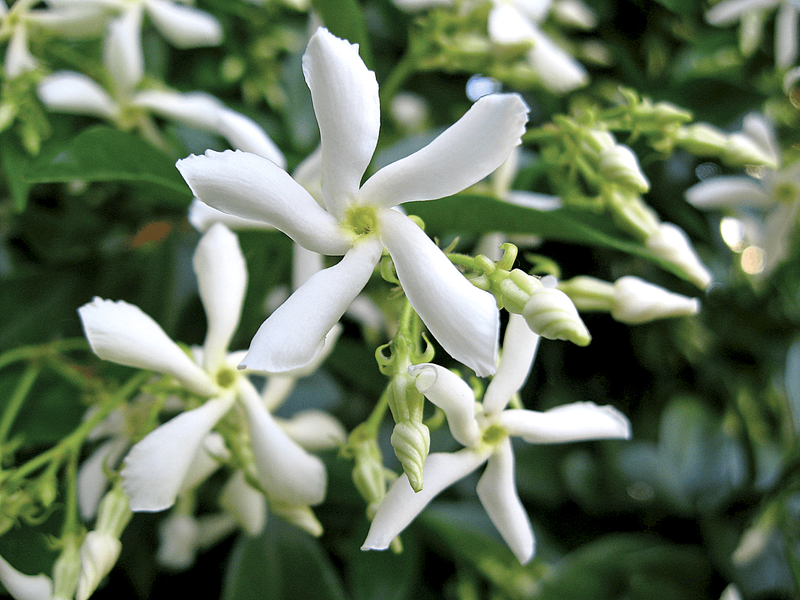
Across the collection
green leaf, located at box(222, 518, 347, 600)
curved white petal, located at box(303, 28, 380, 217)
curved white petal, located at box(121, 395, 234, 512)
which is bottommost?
green leaf, located at box(222, 518, 347, 600)

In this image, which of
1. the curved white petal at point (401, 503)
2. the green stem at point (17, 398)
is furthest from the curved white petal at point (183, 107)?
the curved white petal at point (401, 503)

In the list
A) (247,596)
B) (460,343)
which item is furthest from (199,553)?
(460,343)

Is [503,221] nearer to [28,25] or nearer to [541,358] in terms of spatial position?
[541,358]

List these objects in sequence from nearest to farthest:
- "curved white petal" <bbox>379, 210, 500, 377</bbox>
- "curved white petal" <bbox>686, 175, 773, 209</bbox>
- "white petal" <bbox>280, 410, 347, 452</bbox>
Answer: "curved white petal" <bbox>379, 210, 500, 377</bbox>, "white petal" <bbox>280, 410, 347, 452</bbox>, "curved white petal" <bbox>686, 175, 773, 209</bbox>

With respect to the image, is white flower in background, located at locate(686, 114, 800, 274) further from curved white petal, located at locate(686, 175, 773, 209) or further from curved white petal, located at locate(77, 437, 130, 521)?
curved white petal, located at locate(77, 437, 130, 521)

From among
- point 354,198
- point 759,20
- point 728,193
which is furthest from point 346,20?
point 759,20

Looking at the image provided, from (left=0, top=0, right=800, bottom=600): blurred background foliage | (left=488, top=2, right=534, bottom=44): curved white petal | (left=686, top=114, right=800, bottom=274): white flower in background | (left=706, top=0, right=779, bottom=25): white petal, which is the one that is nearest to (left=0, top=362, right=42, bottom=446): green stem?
(left=0, top=0, right=800, bottom=600): blurred background foliage

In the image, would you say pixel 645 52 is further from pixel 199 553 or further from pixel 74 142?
pixel 199 553
